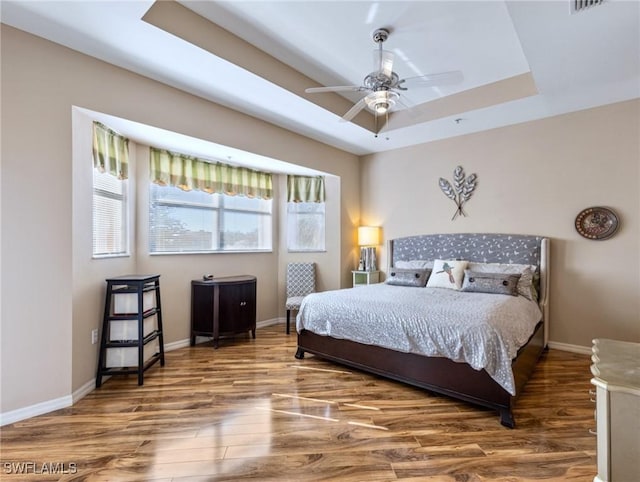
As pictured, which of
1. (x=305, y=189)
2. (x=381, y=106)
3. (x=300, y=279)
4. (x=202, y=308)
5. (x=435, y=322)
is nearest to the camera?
(x=435, y=322)

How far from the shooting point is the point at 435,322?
2.54 m

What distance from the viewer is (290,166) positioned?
14.7 feet

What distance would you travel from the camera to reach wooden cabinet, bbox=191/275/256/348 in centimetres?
393

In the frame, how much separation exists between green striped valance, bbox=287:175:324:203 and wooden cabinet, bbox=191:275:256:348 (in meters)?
1.69

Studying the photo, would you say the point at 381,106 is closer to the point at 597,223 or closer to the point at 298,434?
the point at 298,434

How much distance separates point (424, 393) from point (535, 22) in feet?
9.72

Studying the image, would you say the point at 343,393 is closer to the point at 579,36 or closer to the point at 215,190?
the point at 215,190

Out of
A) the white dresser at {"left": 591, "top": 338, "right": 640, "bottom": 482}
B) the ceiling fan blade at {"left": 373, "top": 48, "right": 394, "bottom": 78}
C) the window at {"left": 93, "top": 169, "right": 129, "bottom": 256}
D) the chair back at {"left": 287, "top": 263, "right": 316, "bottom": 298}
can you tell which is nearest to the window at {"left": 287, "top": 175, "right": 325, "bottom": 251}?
the chair back at {"left": 287, "top": 263, "right": 316, "bottom": 298}

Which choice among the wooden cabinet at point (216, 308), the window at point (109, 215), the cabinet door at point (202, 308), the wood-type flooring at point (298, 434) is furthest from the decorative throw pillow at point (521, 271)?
the window at point (109, 215)

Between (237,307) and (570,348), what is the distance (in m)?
4.07

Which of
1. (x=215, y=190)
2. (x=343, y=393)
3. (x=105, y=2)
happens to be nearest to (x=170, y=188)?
(x=215, y=190)

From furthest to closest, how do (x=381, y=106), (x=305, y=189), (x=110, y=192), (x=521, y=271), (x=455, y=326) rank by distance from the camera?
(x=305, y=189) → (x=521, y=271) → (x=110, y=192) → (x=381, y=106) → (x=455, y=326)

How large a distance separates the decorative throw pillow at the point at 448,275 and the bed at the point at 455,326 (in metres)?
0.01

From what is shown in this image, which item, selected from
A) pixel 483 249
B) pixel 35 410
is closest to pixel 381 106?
pixel 483 249
